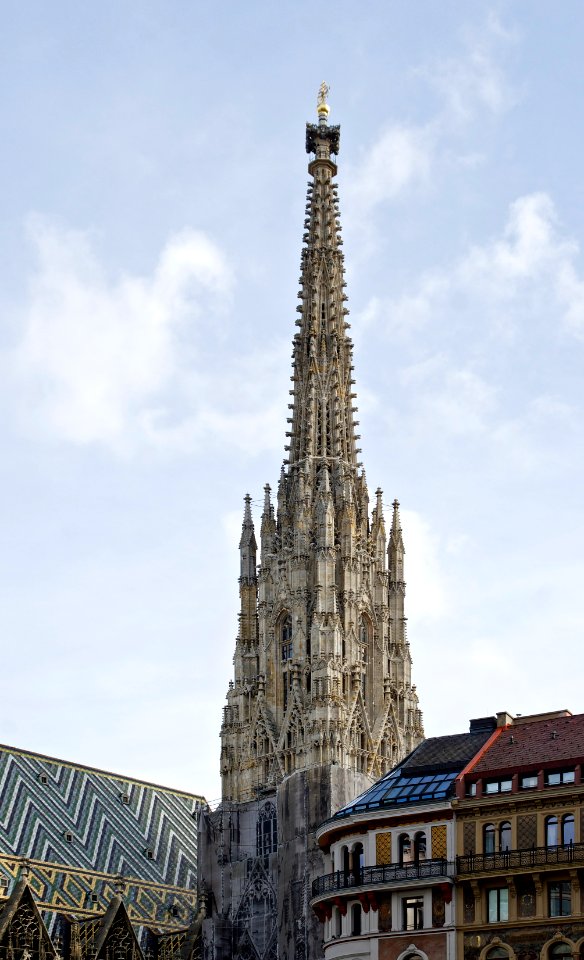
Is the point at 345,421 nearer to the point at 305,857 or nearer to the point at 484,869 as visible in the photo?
the point at 305,857

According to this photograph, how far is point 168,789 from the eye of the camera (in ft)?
348

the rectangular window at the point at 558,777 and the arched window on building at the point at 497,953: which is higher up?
the rectangular window at the point at 558,777

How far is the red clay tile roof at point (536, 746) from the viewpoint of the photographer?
5138 centimetres

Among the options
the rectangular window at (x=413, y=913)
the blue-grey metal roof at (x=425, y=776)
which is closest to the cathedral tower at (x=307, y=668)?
the blue-grey metal roof at (x=425, y=776)

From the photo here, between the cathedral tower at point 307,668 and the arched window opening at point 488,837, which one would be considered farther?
the cathedral tower at point 307,668

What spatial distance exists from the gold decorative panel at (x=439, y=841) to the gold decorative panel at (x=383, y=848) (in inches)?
62.0

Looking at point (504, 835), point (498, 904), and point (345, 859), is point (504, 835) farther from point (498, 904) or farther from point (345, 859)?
point (345, 859)

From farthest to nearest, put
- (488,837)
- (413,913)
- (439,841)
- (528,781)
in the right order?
(439,841) < (413,913) < (528,781) < (488,837)

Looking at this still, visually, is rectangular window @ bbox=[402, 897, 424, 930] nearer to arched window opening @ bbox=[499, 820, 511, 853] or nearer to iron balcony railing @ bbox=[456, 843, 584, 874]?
iron balcony railing @ bbox=[456, 843, 584, 874]

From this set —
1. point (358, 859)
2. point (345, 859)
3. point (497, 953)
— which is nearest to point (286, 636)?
point (345, 859)

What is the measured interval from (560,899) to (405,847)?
5.71 metres

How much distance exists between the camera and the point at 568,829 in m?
48.9

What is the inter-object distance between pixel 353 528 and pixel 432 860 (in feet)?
141

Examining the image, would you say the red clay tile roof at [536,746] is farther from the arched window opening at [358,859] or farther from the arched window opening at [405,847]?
the arched window opening at [358,859]
